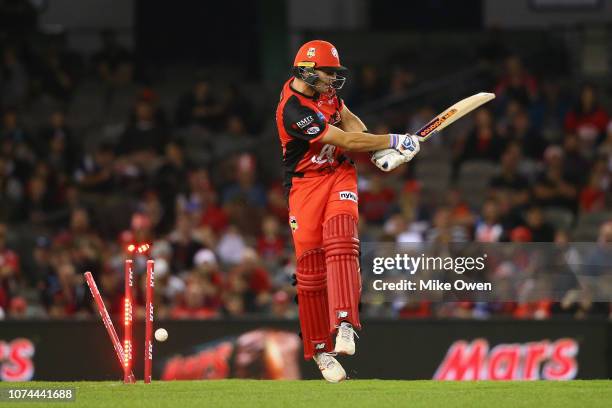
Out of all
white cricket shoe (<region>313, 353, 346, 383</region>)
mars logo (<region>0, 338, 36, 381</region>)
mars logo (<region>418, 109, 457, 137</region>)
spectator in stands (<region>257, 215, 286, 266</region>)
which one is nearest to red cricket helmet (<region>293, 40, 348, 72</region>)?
mars logo (<region>418, 109, 457, 137</region>)

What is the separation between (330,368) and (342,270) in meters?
0.83

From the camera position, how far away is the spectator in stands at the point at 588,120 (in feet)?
64.6

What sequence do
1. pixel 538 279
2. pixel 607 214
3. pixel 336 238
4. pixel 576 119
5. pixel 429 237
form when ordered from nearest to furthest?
pixel 336 238
pixel 538 279
pixel 429 237
pixel 607 214
pixel 576 119

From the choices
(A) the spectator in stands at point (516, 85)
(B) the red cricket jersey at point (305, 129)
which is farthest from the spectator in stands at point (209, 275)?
(B) the red cricket jersey at point (305, 129)

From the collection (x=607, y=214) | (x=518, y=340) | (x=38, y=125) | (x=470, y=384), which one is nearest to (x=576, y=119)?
(x=607, y=214)

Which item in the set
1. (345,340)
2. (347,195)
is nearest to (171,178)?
(347,195)

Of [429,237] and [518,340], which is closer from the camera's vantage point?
[518,340]

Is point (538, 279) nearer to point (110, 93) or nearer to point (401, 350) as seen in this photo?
point (401, 350)

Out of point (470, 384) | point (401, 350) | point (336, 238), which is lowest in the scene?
point (401, 350)

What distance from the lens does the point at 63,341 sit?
14875 mm

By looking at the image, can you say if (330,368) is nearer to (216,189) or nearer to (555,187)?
(555,187)

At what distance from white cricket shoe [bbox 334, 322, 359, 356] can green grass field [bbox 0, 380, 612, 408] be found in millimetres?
289

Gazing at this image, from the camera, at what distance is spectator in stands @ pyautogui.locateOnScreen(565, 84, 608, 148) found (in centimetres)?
1970

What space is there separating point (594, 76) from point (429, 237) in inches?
239
